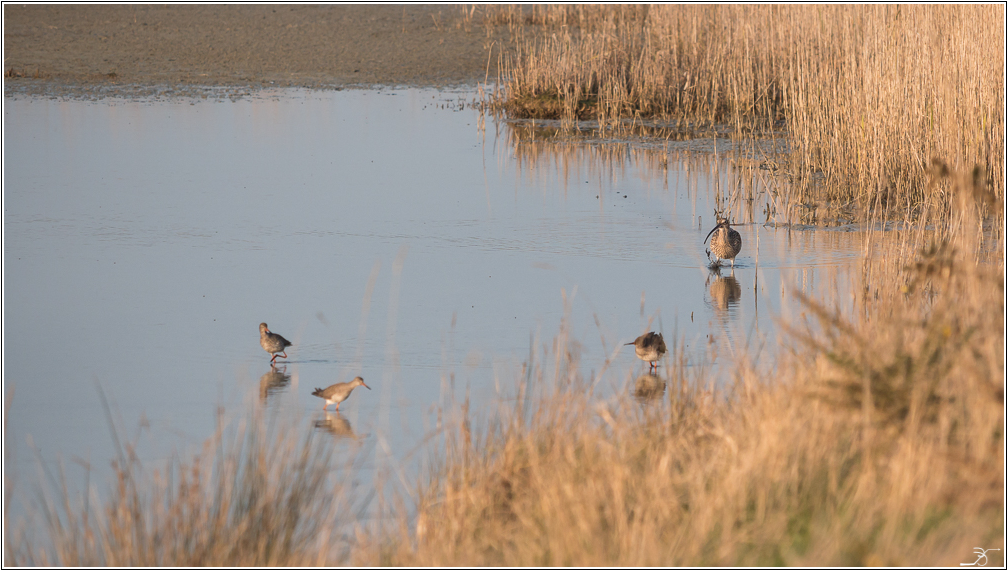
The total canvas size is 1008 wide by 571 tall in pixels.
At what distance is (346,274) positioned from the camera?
7246 millimetres

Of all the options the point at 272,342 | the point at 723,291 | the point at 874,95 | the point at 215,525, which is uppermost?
the point at 874,95

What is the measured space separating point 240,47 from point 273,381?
732 inches

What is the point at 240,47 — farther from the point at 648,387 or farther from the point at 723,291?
the point at 648,387

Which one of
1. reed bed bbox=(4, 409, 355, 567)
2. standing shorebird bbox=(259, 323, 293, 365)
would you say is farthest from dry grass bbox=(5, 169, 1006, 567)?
standing shorebird bbox=(259, 323, 293, 365)

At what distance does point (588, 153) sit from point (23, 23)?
15.3 metres

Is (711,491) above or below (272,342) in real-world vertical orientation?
below

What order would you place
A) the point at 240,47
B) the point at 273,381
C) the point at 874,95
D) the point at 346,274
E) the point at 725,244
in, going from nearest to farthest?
the point at 273,381 < the point at 725,244 < the point at 346,274 < the point at 874,95 < the point at 240,47

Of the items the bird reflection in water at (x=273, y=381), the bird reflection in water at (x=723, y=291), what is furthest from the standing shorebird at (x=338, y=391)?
the bird reflection in water at (x=723, y=291)

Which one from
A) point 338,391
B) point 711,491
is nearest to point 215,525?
point 711,491

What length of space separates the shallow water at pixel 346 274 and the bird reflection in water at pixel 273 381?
25 millimetres

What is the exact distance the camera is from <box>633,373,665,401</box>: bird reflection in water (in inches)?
194

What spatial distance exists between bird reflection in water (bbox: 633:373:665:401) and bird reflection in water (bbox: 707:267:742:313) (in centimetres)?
129

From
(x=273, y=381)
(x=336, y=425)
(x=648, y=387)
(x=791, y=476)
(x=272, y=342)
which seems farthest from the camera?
(x=272, y=342)

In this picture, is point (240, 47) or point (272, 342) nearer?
point (272, 342)
